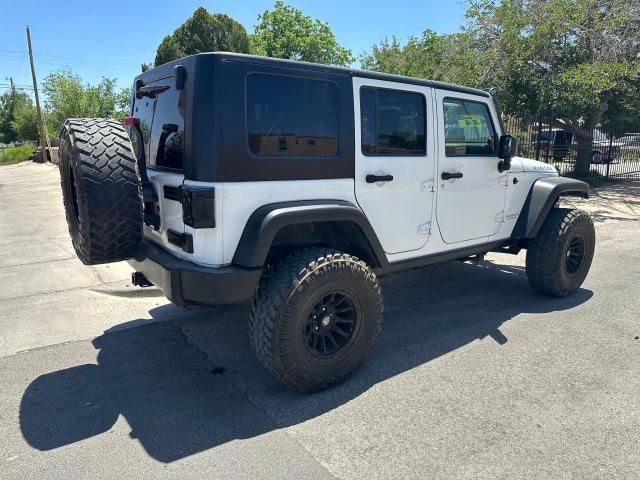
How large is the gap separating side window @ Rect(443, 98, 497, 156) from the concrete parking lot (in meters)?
1.54

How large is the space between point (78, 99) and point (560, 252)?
3480 centimetres

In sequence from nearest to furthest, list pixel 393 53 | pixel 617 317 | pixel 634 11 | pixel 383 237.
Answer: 1. pixel 383 237
2. pixel 617 317
3. pixel 634 11
4. pixel 393 53

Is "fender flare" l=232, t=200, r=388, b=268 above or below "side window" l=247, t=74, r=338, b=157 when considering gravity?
below

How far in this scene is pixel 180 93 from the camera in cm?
296

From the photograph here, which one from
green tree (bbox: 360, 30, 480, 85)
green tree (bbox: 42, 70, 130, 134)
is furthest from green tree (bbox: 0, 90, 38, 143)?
green tree (bbox: 360, 30, 480, 85)

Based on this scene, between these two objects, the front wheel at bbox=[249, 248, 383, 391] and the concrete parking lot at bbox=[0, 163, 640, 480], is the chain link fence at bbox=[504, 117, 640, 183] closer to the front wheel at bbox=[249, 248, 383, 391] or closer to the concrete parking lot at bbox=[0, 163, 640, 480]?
the concrete parking lot at bbox=[0, 163, 640, 480]

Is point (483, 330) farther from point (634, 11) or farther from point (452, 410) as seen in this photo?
point (634, 11)

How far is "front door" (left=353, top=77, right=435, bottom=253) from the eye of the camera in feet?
11.3

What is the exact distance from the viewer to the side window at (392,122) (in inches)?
137

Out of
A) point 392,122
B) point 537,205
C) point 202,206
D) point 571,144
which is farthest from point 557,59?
point 202,206

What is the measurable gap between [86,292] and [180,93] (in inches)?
125

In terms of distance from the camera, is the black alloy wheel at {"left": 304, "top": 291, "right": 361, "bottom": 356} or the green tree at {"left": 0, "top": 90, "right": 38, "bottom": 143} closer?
the black alloy wheel at {"left": 304, "top": 291, "right": 361, "bottom": 356}

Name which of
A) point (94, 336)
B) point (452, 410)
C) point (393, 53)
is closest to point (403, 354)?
point (452, 410)

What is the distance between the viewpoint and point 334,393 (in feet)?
10.6
